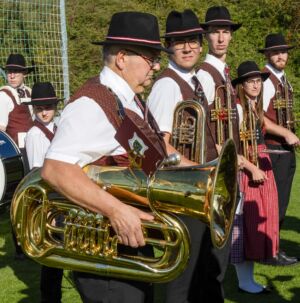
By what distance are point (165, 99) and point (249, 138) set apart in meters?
1.18

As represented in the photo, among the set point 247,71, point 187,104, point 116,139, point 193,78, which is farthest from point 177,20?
point 116,139

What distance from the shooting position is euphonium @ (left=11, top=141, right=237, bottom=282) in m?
2.71

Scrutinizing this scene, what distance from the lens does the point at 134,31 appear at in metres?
2.92

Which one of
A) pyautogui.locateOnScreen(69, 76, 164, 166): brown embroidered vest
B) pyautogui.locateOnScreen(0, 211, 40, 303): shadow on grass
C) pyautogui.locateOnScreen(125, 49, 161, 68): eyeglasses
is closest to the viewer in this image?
pyautogui.locateOnScreen(69, 76, 164, 166): brown embroidered vest

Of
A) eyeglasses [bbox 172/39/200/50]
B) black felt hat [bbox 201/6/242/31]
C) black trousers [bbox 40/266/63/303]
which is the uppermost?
black felt hat [bbox 201/6/242/31]

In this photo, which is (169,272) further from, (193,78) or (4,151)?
(4,151)

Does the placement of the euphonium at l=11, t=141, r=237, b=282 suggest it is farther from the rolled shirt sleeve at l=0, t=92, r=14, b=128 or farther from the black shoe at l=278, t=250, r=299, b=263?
the rolled shirt sleeve at l=0, t=92, r=14, b=128

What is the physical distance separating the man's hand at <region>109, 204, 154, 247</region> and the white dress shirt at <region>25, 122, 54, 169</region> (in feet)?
8.60

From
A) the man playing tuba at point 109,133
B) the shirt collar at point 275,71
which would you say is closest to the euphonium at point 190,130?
the man playing tuba at point 109,133

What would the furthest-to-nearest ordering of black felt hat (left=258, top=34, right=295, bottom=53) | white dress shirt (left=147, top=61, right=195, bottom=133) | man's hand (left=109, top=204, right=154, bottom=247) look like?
black felt hat (left=258, top=34, right=295, bottom=53) < white dress shirt (left=147, top=61, right=195, bottom=133) < man's hand (left=109, top=204, right=154, bottom=247)

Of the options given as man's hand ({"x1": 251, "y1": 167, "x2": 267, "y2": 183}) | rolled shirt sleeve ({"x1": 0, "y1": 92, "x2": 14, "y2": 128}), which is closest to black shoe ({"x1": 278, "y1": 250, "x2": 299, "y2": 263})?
man's hand ({"x1": 251, "y1": 167, "x2": 267, "y2": 183})

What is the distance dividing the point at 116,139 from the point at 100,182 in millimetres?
177

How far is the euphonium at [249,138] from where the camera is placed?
509 cm

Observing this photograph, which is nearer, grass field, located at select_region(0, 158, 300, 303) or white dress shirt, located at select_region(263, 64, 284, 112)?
grass field, located at select_region(0, 158, 300, 303)
